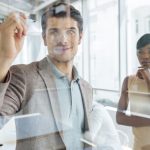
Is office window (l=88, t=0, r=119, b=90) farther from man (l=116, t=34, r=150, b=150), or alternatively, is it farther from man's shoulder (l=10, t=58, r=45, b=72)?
man's shoulder (l=10, t=58, r=45, b=72)

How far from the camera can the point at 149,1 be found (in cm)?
Answer: 105

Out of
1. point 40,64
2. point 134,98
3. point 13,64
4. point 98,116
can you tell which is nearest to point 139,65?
point 134,98

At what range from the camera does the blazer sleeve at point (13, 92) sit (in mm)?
761

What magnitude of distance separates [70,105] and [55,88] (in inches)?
3.3

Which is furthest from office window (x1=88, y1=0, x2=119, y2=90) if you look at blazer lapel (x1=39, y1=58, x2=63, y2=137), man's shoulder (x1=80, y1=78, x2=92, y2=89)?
blazer lapel (x1=39, y1=58, x2=63, y2=137)

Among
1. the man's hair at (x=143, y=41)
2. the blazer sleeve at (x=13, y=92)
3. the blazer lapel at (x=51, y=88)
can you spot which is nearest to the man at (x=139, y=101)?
the man's hair at (x=143, y=41)

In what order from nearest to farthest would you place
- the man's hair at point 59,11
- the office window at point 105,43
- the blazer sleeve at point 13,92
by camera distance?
the blazer sleeve at point 13,92
the man's hair at point 59,11
the office window at point 105,43

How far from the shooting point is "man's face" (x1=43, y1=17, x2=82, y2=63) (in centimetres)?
88

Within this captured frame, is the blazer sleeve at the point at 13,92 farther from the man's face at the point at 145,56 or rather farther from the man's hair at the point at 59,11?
the man's face at the point at 145,56

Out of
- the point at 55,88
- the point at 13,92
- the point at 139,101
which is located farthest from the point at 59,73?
the point at 139,101

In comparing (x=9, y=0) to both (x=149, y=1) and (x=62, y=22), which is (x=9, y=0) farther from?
(x=149, y=1)

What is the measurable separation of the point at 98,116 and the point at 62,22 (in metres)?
0.37

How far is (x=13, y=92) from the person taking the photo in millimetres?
795

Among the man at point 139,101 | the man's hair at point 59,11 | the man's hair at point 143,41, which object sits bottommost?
the man at point 139,101
